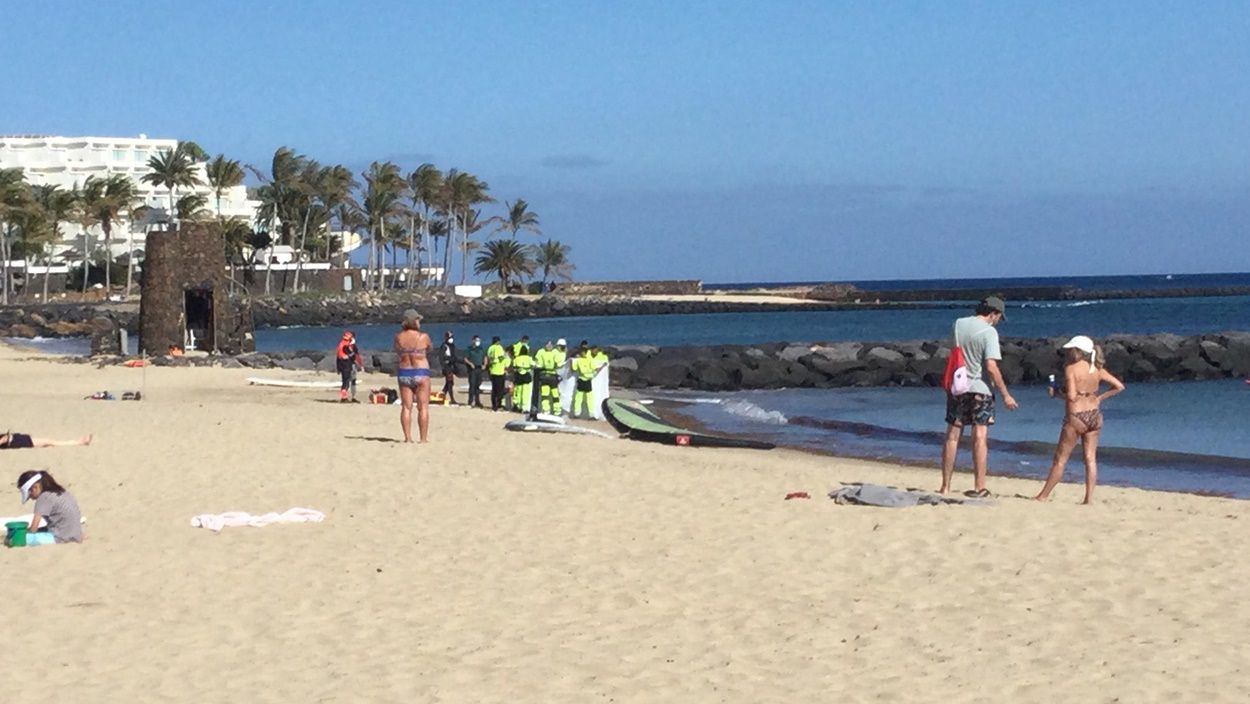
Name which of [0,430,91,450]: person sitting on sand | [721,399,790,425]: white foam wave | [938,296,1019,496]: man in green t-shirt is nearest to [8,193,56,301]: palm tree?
[721,399,790,425]: white foam wave

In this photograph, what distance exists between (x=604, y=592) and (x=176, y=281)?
3081cm

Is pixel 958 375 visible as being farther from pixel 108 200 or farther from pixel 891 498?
pixel 108 200

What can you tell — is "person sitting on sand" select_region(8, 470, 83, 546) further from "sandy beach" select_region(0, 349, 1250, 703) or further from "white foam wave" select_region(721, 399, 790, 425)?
"white foam wave" select_region(721, 399, 790, 425)

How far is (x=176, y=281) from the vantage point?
38.0 m

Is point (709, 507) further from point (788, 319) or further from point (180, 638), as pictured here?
point (788, 319)

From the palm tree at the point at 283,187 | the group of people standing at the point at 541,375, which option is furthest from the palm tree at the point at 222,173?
the group of people standing at the point at 541,375

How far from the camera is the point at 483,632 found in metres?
8.31

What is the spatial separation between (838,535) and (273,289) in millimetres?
101457

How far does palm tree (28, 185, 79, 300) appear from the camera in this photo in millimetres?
94794

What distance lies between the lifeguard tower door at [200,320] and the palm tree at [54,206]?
190 feet

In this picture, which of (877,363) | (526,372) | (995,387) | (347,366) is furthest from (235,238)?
(995,387)

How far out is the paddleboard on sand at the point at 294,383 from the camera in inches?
1200

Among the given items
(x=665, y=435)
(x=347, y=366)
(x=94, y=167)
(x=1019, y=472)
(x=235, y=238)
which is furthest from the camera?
(x=94, y=167)

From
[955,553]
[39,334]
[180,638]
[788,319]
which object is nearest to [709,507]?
[955,553]
